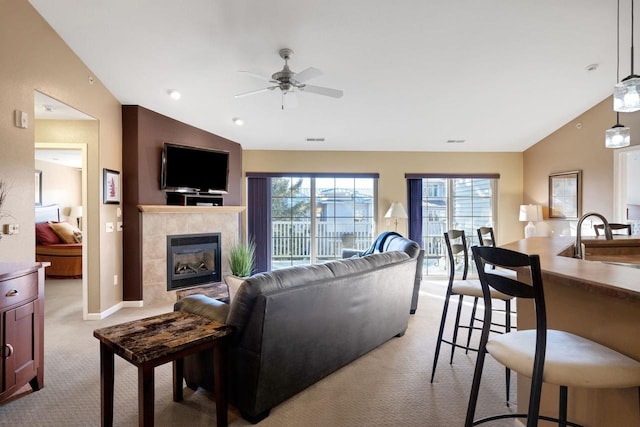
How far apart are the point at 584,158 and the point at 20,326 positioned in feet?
22.7

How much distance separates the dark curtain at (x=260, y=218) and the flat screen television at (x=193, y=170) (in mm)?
800

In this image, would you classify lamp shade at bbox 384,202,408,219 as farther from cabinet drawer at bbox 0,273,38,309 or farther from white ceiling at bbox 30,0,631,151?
cabinet drawer at bbox 0,273,38,309

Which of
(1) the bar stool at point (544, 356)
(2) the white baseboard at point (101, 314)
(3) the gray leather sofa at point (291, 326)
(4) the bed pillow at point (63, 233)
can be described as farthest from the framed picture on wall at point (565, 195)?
(4) the bed pillow at point (63, 233)

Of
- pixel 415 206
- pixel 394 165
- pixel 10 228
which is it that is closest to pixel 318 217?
pixel 394 165

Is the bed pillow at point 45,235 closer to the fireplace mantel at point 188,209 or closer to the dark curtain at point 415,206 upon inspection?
the fireplace mantel at point 188,209

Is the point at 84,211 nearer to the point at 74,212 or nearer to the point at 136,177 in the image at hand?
the point at 136,177

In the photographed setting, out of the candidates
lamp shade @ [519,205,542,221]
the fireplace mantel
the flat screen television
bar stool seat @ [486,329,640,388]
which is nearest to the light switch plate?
the fireplace mantel

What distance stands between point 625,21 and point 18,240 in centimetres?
578

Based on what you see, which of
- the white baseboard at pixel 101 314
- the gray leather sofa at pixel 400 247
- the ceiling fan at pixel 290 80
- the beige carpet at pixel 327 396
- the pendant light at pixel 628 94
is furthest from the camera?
the white baseboard at pixel 101 314

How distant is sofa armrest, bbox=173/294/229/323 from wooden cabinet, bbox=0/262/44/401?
1017 millimetres

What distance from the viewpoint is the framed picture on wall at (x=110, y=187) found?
3949 millimetres

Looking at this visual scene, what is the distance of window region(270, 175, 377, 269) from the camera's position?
20.7 ft

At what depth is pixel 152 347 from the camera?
1588 mm

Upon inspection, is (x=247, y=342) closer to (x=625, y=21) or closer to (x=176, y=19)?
(x=176, y=19)
